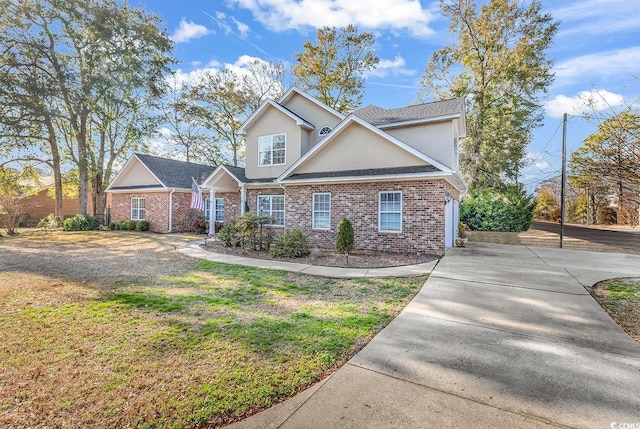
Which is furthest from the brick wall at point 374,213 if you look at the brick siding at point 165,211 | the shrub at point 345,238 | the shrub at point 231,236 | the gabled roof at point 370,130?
the brick siding at point 165,211

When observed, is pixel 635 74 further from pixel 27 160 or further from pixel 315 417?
pixel 27 160

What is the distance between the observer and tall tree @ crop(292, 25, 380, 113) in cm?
2677

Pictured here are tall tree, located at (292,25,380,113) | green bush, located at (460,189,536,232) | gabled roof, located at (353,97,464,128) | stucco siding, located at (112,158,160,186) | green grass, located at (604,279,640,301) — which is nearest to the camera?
green grass, located at (604,279,640,301)

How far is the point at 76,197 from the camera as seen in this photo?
32.9 metres

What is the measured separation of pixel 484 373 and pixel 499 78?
26.1 meters

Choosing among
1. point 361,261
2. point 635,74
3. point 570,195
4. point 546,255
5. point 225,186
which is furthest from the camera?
point 570,195

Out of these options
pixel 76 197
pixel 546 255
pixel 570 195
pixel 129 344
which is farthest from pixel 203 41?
pixel 570 195

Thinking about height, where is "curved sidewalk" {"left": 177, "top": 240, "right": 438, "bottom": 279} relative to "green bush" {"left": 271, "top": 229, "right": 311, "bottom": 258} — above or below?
below

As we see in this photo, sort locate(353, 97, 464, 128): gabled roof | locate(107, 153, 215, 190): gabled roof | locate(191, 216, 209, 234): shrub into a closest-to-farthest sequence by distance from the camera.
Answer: locate(353, 97, 464, 128): gabled roof, locate(191, 216, 209, 234): shrub, locate(107, 153, 215, 190): gabled roof

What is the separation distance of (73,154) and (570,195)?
54.8 metres

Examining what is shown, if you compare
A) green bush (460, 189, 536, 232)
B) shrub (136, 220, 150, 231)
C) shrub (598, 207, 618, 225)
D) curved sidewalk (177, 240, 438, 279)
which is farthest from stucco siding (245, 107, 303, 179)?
shrub (598, 207, 618, 225)

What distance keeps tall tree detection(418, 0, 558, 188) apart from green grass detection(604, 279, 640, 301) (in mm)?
16839

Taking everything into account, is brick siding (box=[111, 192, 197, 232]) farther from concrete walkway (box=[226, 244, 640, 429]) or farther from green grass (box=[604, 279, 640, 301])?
green grass (box=[604, 279, 640, 301])

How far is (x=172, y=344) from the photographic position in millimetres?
3992
